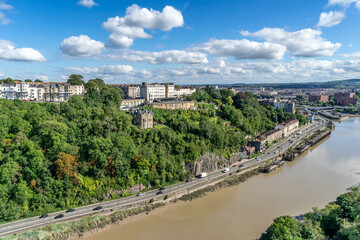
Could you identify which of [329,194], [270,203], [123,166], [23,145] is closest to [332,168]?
[329,194]

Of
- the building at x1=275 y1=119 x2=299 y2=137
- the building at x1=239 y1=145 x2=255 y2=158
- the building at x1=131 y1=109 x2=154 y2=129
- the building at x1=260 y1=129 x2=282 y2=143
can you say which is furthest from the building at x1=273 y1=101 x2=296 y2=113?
the building at x1=131 y1=109 x2=154 y2=129

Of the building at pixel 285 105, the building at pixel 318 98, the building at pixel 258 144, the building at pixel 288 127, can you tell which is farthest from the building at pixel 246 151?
the building at pixel 318 98

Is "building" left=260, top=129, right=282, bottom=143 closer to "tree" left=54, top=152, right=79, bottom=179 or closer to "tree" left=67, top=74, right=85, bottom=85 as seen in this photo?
"tree" left=54, top=152, right=79, bottom=179

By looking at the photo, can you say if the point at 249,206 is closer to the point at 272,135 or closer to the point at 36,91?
the point at 272,135

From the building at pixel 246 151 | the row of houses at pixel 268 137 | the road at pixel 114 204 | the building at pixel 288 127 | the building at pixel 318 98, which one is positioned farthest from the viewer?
the building at pixel 318 98

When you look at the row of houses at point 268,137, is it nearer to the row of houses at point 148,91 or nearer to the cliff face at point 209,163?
the cliff face at point 209,163

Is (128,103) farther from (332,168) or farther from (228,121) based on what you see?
(332,168)

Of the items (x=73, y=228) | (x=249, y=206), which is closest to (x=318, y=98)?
(x=249, y=206)
